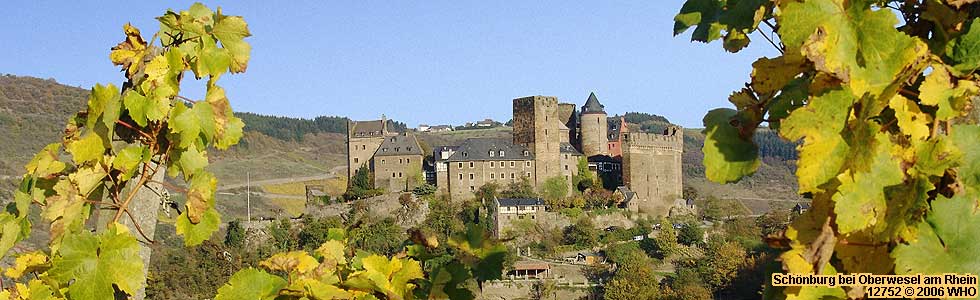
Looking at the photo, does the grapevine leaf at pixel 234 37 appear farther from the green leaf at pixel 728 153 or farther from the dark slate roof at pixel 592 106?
the dark slate roof at pixel 592 106

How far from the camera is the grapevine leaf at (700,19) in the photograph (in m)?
1.69

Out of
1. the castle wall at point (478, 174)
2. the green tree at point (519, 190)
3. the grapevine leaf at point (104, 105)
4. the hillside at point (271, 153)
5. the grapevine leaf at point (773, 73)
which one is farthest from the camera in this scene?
the hillside at point (271, 153)

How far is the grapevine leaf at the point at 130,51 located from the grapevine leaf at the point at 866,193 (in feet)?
6.53

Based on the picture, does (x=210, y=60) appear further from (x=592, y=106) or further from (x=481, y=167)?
(x=592, y=106)

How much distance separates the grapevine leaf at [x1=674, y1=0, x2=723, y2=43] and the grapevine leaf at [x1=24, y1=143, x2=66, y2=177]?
5.98 ft

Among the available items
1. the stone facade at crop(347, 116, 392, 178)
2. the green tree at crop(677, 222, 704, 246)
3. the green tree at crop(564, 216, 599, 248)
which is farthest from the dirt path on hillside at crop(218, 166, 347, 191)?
the green tree at crop(677, 222, 704, 246)

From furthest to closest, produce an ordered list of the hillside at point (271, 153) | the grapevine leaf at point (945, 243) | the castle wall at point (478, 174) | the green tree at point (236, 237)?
the hillside at point (271, 153)
the castle wall at point (478, 174)
the green tree at point (236, 237)
the grapevine leaf at point (945, 243)

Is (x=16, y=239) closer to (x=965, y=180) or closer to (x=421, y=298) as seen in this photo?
(x=421, y=298)

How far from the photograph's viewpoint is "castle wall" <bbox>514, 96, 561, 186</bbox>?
4531cm

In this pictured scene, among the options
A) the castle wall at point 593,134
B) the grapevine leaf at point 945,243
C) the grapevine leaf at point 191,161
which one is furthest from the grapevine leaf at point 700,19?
the castle wall at point 593,134

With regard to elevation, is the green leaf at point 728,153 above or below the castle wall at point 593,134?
below

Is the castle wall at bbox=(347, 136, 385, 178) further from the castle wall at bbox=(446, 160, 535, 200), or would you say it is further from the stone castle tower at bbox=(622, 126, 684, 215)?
the stone castle tower at bbox=(622, 126, 684, 215)

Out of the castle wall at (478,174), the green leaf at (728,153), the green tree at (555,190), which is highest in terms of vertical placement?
the green leaf at (728,153)

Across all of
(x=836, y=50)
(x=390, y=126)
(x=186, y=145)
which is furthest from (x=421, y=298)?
(x=390, y=126)
